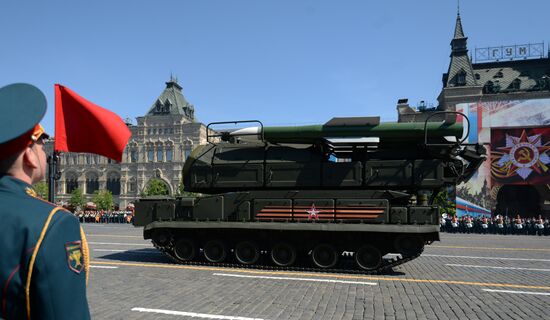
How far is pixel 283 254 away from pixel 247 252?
3.54ft

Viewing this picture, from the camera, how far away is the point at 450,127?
10.9m

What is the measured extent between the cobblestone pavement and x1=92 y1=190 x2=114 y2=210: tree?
66186mm

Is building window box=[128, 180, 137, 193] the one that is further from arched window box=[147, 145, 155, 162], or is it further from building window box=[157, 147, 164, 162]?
building window box=[157, 147, 164, 162]

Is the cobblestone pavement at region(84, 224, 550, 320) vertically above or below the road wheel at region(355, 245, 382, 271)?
below

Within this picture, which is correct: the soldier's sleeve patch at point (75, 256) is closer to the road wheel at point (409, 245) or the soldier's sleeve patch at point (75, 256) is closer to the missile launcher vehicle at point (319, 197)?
the missile launcher vehicle at point (319, 197)

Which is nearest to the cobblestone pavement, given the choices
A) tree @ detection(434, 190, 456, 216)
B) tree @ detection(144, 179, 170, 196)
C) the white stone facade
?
tree @ detection(434, 190, 456, 216)

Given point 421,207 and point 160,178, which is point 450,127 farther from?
point 160,178

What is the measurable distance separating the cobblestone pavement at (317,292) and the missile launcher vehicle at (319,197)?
33.8 inches

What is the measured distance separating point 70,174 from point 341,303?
288ft

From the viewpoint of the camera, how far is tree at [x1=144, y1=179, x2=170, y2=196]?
71812 mm

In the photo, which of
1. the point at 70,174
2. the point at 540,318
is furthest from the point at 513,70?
the point at 70,174

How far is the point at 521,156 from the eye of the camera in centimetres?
4531

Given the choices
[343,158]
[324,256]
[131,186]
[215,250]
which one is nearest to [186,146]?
[131,186]

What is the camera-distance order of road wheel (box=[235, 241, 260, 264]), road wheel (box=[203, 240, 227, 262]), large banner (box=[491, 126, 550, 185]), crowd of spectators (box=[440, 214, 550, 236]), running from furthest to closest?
large banner (box=[491, 126, 550, 185]) < crowd of spectators (box=[440, 214, 550, 236]) < road wheel (box=[203, 240, 227, 262]) < road wheel (box=[235, 241, 260, 264])
